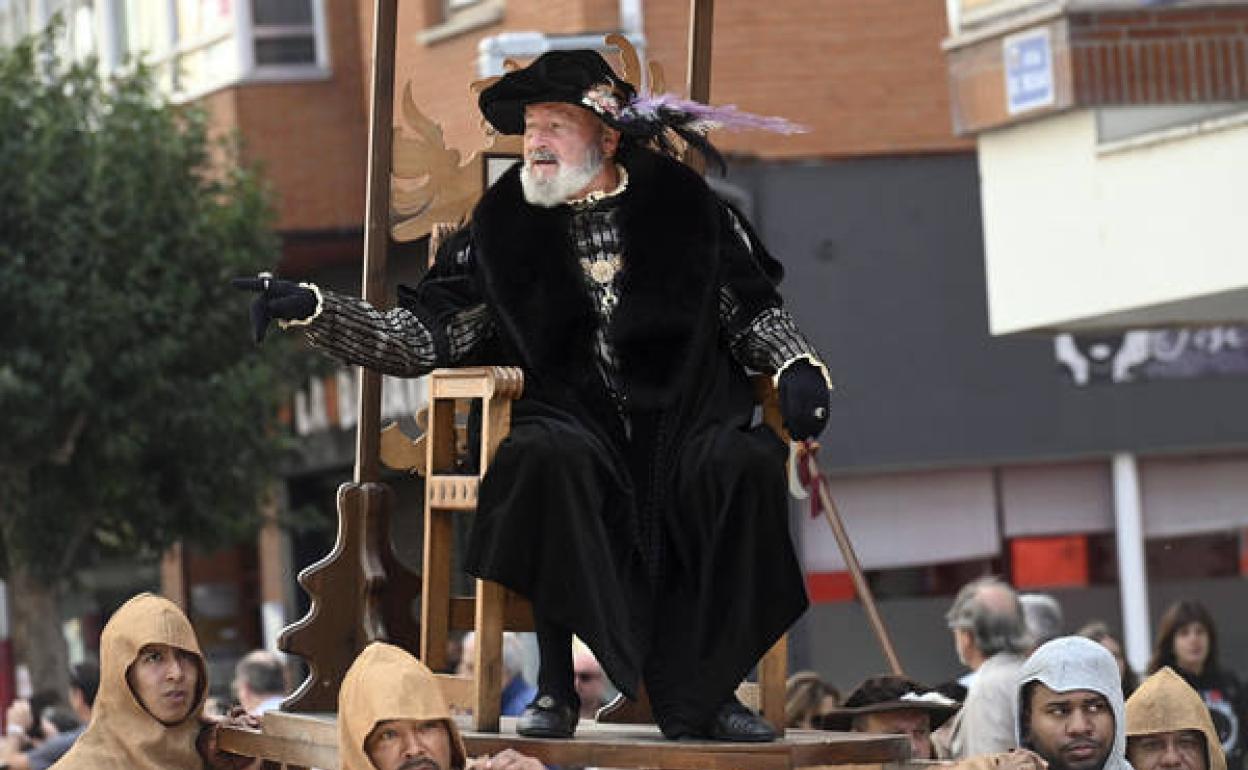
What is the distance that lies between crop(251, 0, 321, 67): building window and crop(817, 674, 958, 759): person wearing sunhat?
53.3ft

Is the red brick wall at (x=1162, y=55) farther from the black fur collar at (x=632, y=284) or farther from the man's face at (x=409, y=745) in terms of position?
the man's face at (x=409, y=745)

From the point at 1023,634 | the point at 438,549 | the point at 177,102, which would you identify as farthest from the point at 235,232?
the point at 438,549

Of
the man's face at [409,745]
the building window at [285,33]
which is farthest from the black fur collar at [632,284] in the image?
the building window at [285,33]

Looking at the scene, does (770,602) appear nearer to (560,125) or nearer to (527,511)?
(527,511)

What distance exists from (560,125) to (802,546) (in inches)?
545

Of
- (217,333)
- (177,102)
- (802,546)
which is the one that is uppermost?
(177,102)

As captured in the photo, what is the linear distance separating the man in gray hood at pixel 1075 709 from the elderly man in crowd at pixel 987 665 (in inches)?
51.5

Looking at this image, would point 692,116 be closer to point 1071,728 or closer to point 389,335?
point 389,335

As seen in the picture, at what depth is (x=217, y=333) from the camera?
22781 millimetres

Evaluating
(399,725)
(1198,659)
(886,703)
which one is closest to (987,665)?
(886,703)

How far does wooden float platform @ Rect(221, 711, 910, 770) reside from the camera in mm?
7410

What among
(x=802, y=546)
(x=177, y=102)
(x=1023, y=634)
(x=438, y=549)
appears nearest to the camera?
(x=438, y=549)

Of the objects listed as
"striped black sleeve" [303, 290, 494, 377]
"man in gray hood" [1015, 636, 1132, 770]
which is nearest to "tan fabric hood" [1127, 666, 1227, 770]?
"man in gray hood" [1015, 636, 1132, 770]

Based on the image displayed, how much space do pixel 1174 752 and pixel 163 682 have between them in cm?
241
